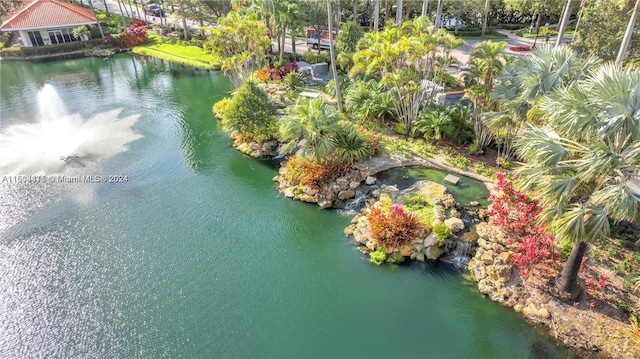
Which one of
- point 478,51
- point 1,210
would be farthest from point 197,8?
point 478,51

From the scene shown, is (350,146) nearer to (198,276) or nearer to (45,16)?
(198,276)

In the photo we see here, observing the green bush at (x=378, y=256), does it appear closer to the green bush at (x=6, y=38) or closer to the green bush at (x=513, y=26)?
the green bush at (x=513, y=26)

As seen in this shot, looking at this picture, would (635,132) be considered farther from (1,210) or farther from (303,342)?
(1,210)

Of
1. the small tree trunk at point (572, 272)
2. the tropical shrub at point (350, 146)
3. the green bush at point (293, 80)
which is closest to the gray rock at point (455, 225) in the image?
the small tree trunk at point (572, 272)

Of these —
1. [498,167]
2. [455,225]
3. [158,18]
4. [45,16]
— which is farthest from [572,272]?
[158,18]

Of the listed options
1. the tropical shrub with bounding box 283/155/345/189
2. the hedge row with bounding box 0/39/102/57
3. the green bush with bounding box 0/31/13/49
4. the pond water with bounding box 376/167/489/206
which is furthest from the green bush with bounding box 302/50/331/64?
the green bush with bounding box 0/31/13/49

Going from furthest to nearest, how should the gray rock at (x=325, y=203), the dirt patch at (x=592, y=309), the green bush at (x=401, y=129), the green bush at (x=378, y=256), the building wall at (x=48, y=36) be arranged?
the building wall at (x=48, y=36), the green bush at (x=401, y=129), the gray rock at (x=325, y=203), the green bush at (x=378, y=256), the dirt patch at (x=592, y=309)
